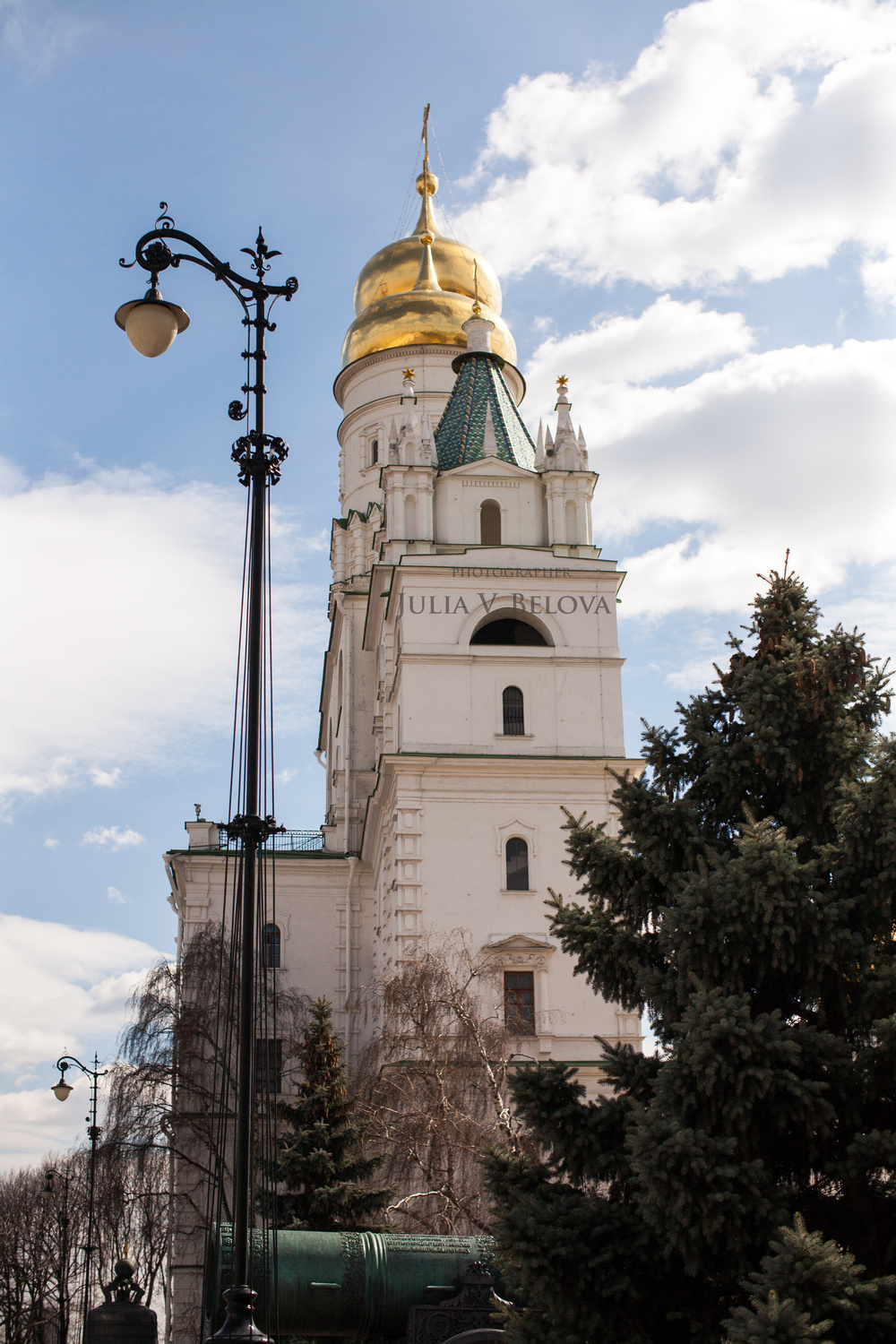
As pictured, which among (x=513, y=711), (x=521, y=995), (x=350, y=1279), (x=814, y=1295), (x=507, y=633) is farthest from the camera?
(x=507, y=633)

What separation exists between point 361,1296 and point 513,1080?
10.0ft

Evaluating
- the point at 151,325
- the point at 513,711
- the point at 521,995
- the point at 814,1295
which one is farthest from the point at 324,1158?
the point at 151,325

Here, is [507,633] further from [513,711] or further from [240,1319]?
[240,1319]

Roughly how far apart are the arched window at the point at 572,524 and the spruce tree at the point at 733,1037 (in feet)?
71.9

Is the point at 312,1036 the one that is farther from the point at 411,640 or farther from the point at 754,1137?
the point at 754,1137

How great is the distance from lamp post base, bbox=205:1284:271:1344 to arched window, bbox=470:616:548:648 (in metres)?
26.4

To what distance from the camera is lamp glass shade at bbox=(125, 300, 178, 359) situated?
10070mm

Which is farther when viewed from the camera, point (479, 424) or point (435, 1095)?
point (479, 424)

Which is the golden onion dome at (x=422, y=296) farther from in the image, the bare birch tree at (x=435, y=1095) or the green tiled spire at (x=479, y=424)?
the bare birch tree at (x=435, y=1095)

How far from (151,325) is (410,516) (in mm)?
24941

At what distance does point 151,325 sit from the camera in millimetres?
10094

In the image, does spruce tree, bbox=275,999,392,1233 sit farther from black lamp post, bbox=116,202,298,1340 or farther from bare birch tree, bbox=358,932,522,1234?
black lamp post, bbox=116,202,298,1340

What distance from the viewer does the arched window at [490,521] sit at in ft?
117

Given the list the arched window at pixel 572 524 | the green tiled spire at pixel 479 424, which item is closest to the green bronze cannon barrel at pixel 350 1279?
the arched window at pixel 572 524
